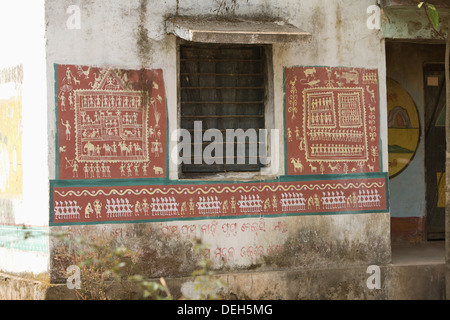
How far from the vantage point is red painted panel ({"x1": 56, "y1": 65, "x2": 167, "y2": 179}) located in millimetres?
6688

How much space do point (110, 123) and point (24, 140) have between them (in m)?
0.98

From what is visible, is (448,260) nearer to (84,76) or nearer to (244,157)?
(244,157)

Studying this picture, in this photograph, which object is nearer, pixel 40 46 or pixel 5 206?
pixel 40 46

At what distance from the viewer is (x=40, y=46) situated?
675 cm

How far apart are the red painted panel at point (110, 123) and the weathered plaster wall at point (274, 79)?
0.10 meters

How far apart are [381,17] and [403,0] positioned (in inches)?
14.7

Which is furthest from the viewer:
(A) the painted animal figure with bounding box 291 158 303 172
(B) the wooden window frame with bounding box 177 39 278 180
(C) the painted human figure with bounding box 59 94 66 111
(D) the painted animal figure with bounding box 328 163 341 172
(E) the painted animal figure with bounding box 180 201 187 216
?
(D) the painted animal figure with bounding box 328 163 341 172

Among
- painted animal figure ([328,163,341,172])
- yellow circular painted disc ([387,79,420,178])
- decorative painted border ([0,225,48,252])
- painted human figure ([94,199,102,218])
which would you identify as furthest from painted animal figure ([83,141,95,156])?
yellow circular painted disc ([387,79,420,178])

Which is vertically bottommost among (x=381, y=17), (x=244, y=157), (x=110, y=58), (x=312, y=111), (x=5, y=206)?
(x=5, y=206)

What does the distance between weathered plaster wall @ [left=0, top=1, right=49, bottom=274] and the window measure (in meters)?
1.41

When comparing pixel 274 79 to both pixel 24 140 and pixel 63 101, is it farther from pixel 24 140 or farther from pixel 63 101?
pixel 24 140

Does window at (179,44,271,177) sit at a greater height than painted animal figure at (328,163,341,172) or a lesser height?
greater

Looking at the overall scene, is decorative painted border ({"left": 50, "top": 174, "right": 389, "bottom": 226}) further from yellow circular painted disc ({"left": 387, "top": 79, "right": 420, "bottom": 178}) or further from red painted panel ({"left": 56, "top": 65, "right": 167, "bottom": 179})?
yellow circular painted disc ({"left": 387, "top": 79, "right": 420, "bottom": 178})
